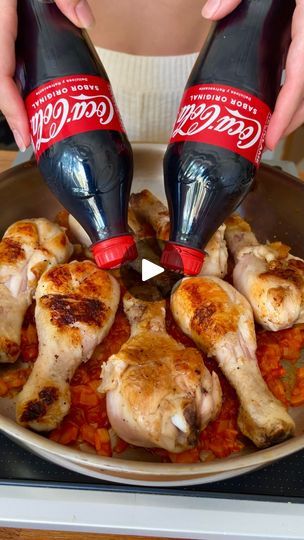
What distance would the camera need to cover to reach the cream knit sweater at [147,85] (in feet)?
4.68

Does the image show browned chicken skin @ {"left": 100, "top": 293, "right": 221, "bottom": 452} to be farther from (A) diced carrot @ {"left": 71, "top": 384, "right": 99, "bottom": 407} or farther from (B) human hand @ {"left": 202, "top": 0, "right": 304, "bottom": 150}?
(B) human hand @ {"left": 202, "top": 0, "right": 304, "bottom": 150}

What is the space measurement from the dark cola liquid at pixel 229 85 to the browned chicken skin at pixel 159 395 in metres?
0.20

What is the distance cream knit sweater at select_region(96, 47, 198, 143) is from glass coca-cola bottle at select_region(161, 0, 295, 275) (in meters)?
0.54

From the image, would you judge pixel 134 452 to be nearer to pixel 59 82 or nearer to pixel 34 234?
pixel 34 234

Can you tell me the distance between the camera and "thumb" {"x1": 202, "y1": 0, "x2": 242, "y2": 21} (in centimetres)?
84

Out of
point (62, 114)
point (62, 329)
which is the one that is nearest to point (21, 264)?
point (62, 329)

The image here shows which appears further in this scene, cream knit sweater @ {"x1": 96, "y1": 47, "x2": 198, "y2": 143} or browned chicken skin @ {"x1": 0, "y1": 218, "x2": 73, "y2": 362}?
cream knit sweater @ {"x1": 96, "y1": 47, "x2": 198, "y2": 143}

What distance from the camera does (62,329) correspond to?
0.82 meters

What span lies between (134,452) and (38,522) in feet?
0.52

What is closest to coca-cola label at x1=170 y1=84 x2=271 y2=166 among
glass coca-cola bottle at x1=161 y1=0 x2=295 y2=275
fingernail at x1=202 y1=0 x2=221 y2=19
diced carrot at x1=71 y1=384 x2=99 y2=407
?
glass coca-cola bottle at x1=161 y1=0 x2=295 y2=275

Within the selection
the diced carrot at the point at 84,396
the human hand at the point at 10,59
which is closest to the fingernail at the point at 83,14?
the human hand at the point at 10,59

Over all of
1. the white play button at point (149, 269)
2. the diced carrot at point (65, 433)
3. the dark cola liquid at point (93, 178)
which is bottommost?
the diced carrot at point (65, 433)

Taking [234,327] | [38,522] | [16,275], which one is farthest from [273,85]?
[38,522]

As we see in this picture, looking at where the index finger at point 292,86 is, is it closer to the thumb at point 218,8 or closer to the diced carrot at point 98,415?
the thumb at point 218,8
